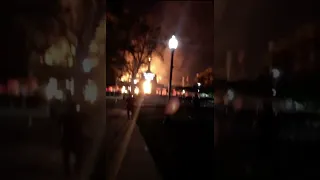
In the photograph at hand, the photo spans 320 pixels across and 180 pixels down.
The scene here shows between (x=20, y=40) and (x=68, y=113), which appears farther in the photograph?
(x=68, y=113)

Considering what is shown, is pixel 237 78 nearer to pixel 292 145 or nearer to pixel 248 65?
pixel 248 65

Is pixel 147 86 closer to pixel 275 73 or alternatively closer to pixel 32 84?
pixel 275 73

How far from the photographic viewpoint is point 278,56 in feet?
9.46

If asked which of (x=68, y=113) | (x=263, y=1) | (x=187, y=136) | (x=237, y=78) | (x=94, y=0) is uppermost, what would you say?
(x=94, y=0)

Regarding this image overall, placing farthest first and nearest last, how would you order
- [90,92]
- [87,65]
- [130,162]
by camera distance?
[130,162]
[90,92]
[87,65]

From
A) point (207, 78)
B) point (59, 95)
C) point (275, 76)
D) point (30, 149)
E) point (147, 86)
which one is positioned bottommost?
point (30, 149)

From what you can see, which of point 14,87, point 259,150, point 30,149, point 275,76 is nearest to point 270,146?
point 259,150

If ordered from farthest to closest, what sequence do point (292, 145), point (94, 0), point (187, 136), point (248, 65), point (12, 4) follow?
1. point (187, 136)
2. point (94, 0)
3. point (248, 65)
4. point (292, 145)
5. point (12, 4)

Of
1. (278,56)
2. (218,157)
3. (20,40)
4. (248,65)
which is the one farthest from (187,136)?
(20,40)

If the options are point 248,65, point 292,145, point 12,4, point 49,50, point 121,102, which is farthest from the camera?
point 121,102

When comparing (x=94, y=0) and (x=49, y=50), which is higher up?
(x=94, y=0)

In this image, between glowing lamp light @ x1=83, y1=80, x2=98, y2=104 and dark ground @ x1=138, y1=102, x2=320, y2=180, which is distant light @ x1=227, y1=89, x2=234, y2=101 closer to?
dark ground @ x1=138, y1=102, x2=320, y2=180

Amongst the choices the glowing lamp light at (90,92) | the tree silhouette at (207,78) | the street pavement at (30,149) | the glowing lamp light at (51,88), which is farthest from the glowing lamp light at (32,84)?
the tree silhouette at (207,78)

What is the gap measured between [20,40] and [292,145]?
1.65 m
